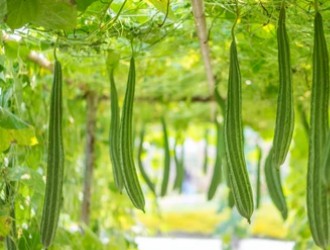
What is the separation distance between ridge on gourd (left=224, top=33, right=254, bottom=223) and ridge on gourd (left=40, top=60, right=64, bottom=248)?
1.17 ft

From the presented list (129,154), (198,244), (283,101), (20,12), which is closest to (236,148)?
(283,101)

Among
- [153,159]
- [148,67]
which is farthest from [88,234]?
[153,159]

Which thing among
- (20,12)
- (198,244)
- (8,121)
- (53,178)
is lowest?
(198,244)

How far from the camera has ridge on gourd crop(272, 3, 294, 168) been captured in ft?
4.22

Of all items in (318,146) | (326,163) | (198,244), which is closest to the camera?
(326,163)

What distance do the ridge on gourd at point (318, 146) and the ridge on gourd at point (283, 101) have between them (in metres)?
0.07

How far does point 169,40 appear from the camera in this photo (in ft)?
7.30

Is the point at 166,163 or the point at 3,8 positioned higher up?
the point at 3,8

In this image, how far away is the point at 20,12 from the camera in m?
1.36

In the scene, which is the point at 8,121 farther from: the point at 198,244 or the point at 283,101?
the point at 198,244

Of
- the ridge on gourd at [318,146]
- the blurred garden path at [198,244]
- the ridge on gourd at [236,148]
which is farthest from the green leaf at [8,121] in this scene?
the blurred garden path at [198,244]

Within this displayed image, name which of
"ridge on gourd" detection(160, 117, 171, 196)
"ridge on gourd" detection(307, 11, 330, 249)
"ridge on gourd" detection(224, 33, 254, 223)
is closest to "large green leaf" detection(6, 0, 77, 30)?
"ridge on gourd" detection(224, 33, 254, 223)

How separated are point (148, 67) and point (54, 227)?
49.3 inches

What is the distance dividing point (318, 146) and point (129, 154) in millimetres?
418
